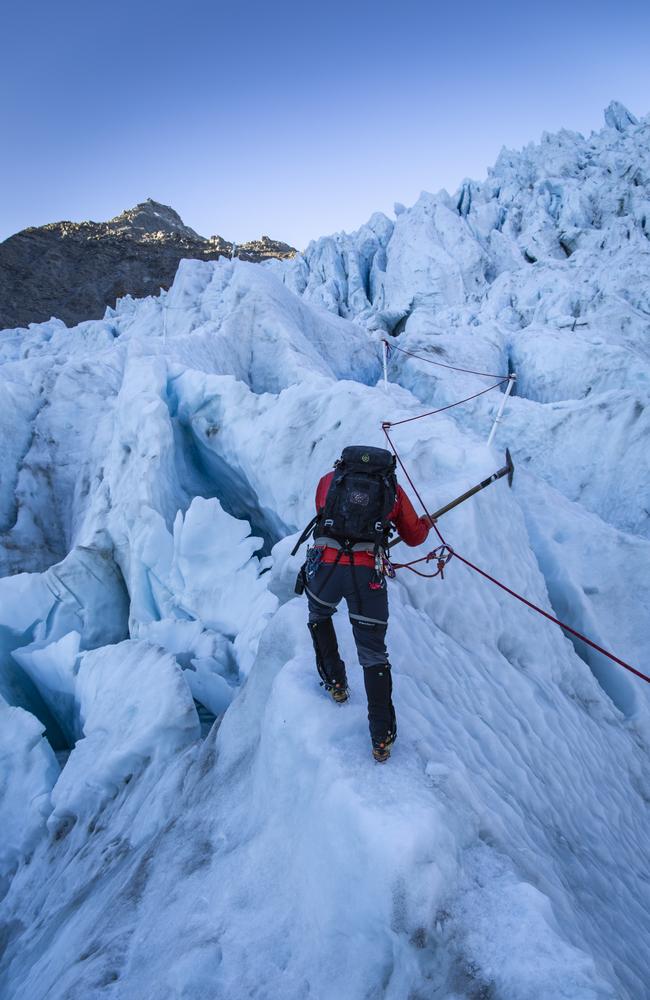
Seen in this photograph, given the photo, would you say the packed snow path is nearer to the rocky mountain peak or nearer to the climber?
the climber

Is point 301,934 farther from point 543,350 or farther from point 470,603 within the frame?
point 543,350

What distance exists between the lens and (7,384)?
9180mm

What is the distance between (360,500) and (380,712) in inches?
34.0

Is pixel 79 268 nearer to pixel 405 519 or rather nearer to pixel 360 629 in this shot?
pixel 405 519

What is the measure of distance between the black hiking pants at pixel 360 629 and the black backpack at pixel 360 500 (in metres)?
0.15

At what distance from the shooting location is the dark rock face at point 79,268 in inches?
1372

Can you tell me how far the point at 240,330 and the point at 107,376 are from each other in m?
3.03

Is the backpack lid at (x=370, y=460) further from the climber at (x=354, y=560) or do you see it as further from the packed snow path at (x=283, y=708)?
the packed snow path at (x=283, y=708)

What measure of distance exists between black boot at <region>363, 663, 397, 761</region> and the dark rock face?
39.5 m

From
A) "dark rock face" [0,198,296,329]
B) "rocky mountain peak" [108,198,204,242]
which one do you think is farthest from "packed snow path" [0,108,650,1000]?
"rocky mountain peak" [108,198,204,242]

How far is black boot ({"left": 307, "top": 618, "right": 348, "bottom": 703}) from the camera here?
2.16 metres

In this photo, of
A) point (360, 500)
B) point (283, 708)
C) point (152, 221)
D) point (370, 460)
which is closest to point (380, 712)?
point (283, 708)

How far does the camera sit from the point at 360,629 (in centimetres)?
208

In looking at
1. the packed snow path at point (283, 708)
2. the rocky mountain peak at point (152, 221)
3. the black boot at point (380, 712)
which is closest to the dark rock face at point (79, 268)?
the rocky mountain peak at point (152, 221)
